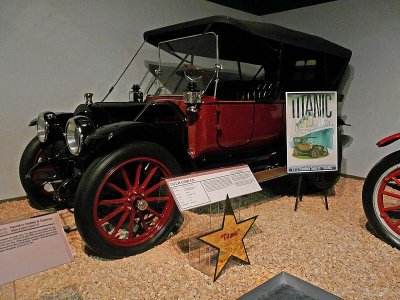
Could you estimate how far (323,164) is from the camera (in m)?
2.98

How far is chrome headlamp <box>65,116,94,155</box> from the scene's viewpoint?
218cm

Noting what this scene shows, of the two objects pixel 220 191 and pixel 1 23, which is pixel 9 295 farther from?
pixel 1 23

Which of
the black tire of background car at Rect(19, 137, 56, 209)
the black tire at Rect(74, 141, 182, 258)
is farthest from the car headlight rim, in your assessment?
the black tire at Rect(74, 141, 182, 258)

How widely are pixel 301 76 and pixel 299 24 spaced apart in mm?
1459

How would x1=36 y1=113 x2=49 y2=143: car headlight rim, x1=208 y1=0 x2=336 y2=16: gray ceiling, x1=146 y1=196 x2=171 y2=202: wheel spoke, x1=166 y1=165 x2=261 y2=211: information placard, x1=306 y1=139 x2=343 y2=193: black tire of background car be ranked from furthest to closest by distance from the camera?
1. x1=208 y1=0 x2=336 y2=16: gray ceiling
2. x1=306 y1=139 x2=343 y2=193: black tire of background car
3. x1=36 y1=113 x2=49 y2=143: car headlight rim
4. x1=146 y1=196 x2=171 y2=202: wheel spoke
5. x1=166 y1=165 x2=261 y2=211: information placard

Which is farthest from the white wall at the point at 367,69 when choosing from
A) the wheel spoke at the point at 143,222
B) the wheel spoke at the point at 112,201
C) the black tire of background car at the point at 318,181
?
the wheel spoke at the point at 112,201

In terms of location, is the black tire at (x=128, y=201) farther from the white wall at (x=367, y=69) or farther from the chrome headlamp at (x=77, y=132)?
the white wall at (x=367, y=69)

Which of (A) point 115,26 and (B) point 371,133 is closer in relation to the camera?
(A) point 115,26

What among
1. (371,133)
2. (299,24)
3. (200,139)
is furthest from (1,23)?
(371,133)

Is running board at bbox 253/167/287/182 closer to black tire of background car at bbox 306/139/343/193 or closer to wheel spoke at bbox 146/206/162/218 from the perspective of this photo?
black tire of background car at bbox 306/139/343/193

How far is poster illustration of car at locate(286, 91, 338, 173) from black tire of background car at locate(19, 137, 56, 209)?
7.80 feet

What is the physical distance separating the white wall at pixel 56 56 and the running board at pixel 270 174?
6.87ft

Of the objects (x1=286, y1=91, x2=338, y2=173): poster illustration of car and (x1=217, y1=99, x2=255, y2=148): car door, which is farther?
(x1=286, y1=91, x2=338, y2=173): poster illustration of car

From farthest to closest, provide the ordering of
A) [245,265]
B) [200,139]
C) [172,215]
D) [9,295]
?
[200,139] < [172,215] < [245,265] < [9,295]
